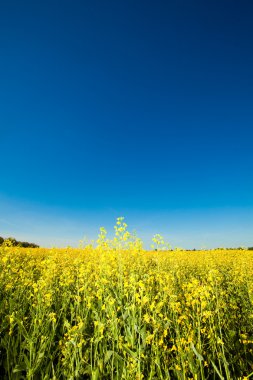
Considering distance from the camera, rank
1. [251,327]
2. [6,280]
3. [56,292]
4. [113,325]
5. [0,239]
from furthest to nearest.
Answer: [0,239]
[56,292]
[6,280]
[251,327]
[113,325]

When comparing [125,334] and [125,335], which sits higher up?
[125,334]

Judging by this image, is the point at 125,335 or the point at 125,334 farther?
the point at 125,335

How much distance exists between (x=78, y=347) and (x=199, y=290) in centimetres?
153

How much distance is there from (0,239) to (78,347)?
23.1 m

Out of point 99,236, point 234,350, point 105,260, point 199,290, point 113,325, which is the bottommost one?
point 234,350

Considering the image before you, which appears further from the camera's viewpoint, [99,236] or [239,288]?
[239,288]

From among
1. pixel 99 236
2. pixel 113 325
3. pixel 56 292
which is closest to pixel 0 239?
pixel 56 292

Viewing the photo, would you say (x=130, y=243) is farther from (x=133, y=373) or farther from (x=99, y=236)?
(x=133, y=373)

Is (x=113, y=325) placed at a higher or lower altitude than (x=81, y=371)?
higher

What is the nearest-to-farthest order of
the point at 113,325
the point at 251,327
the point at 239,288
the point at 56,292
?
the point at 113,325
the point at 251,327
the point at 56,292
the point at 239,288

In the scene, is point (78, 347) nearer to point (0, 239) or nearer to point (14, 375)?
point (14, 375)

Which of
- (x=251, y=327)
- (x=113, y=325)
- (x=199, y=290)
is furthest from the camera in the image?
(x=251, y=327)

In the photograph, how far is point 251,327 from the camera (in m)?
4.24

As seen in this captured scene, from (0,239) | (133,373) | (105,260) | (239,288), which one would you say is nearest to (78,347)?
(133,373)
